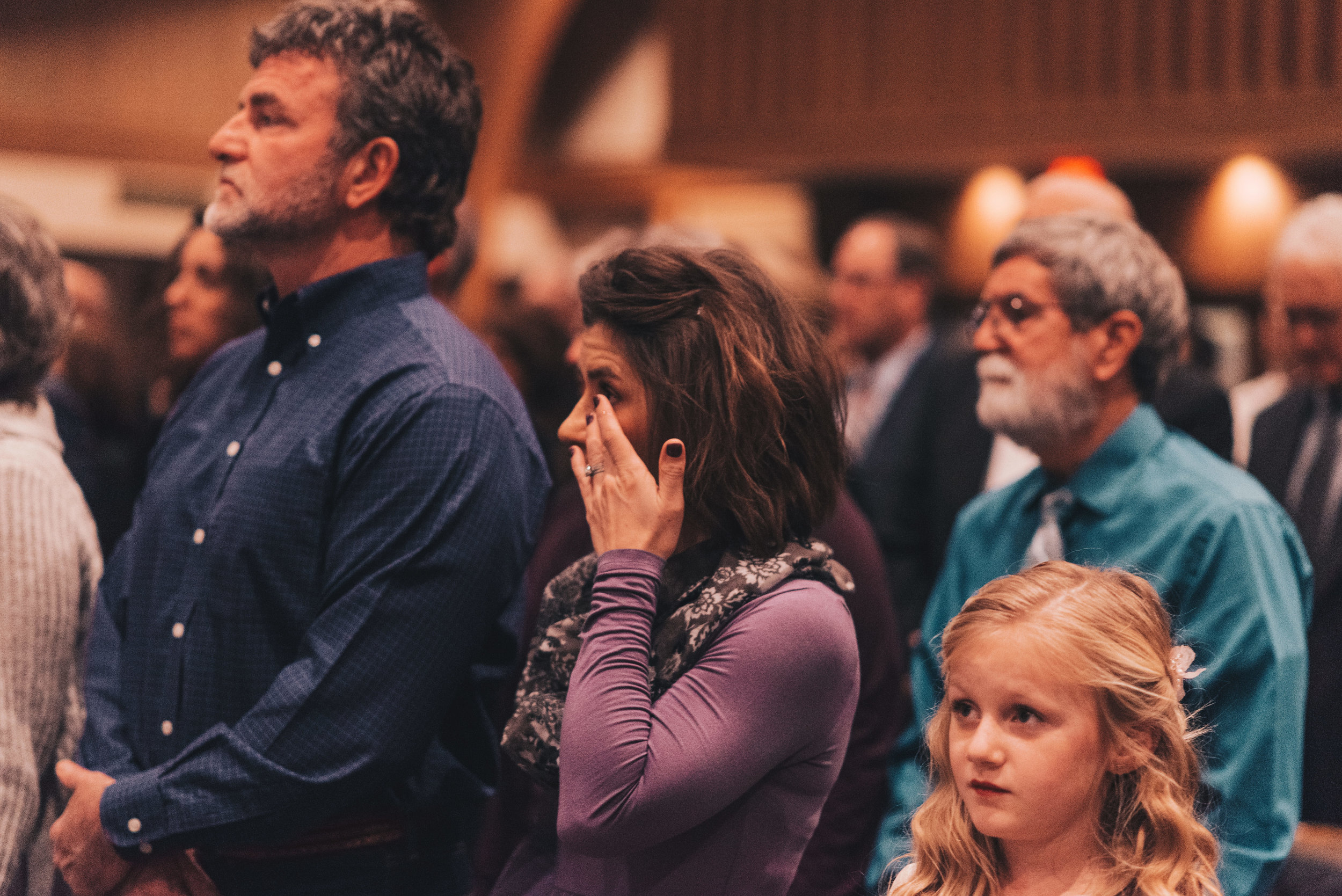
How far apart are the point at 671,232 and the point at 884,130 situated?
445 cm

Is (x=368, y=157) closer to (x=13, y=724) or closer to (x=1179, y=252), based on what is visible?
(x=13, y=724)

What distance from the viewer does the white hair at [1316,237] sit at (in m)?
3.11

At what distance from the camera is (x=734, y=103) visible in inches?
298

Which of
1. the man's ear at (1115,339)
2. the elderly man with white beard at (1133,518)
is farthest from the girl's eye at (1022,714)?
the man's ear at (1115,339)

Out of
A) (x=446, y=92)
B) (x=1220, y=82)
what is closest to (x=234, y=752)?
(x=446, y=92)

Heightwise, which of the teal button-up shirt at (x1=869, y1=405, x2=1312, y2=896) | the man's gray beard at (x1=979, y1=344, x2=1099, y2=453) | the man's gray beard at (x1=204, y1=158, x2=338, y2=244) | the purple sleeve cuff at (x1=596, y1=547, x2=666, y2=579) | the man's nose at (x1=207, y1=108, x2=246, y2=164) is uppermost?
the man's nose at (x1=207, y1=108, x2=246, y2=164)

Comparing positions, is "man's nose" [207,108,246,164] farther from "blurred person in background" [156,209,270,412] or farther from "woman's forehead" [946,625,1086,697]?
"woman's forehead" [946,625,1086,697]

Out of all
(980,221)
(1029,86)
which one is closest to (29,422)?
(1029,86)

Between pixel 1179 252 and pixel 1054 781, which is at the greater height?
pixel 1054 781

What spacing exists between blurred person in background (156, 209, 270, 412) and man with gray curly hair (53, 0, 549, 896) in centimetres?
87

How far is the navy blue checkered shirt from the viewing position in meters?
1.79

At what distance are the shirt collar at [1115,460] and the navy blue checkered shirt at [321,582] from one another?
0.88m

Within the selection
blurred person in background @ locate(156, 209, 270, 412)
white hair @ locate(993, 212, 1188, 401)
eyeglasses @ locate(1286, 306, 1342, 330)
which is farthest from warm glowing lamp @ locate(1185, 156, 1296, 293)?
blurred person in background @ locate(156, 209, 270, 412)

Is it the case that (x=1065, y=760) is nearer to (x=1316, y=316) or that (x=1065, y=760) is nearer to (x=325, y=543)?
(x=325, y=543)
